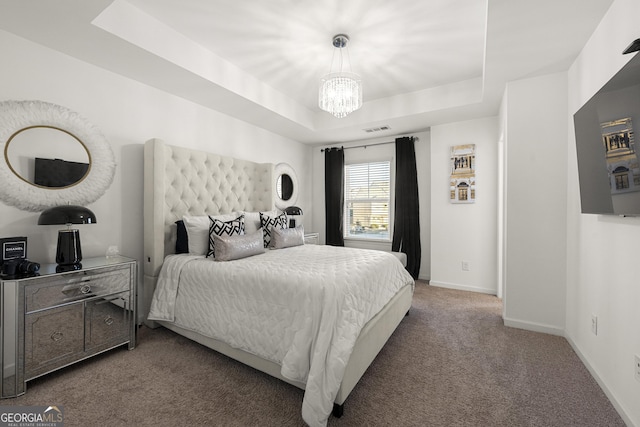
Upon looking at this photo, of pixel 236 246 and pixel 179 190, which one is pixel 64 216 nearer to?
pixel 179 190

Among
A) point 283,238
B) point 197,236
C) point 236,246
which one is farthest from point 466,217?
point 197,236

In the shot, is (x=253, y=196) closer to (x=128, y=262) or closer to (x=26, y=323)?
(x=128, y=262)

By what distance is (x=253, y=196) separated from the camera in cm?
396

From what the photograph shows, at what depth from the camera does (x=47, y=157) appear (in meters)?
2.18

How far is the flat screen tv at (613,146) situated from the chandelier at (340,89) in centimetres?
167

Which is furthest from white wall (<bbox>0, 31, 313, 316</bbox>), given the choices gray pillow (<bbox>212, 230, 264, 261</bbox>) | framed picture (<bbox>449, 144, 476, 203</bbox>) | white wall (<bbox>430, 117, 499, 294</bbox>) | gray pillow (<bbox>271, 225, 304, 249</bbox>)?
framed picture (<bbox>449, 144, 476, 203</bbox>)

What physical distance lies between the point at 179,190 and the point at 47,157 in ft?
3.33

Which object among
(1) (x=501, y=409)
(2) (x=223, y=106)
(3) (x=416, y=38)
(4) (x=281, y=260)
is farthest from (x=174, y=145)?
(1) (x=501, y=409)

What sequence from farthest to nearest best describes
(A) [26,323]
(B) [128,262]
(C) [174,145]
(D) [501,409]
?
1. (C) [174,145]
2. (B) [128,262]
3. (A) [26,323]
4. (D) [501,409]

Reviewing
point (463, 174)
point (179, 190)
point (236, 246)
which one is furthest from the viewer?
point (463, 174)

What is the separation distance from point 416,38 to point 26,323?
3578 mm

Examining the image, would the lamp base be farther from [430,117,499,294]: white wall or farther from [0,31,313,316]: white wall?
[430,117,499,294]: white wall

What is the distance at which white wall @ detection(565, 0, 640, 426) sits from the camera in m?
1.51

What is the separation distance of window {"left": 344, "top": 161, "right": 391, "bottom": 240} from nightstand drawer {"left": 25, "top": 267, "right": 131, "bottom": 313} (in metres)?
3.65
